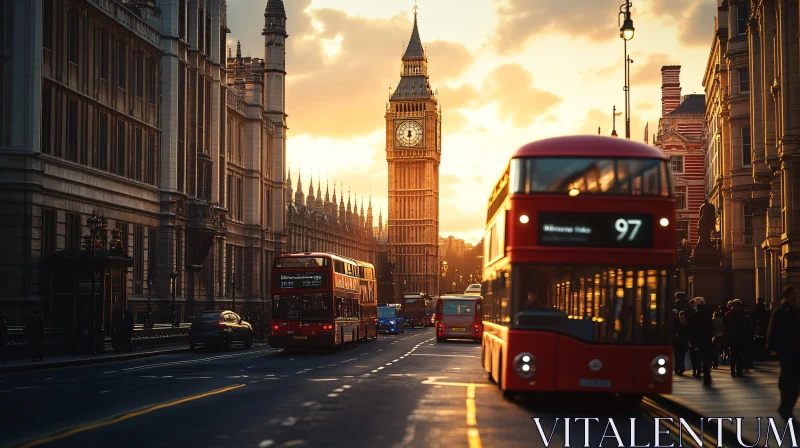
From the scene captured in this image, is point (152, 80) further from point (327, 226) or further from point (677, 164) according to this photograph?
point (327, 226)

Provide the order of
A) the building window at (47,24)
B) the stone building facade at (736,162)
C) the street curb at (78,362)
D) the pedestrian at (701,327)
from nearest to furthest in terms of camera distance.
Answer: the pedestrian at (701,327)
the street curb at (78,362)
the building window at (47,24)
the stone building facade at (736,162)

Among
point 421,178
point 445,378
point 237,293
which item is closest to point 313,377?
point 445,378

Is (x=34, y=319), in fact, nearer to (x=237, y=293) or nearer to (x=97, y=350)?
(x=97, y=350)

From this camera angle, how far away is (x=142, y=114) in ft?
190

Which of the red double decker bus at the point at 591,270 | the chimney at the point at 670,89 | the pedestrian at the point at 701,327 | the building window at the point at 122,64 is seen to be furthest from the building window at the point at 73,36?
the chimney at the point at 670,89

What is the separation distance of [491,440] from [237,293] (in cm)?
6709

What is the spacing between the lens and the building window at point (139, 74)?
5753cm

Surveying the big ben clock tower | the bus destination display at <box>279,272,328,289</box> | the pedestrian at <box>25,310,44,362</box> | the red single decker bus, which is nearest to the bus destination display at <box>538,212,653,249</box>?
the pedestrian at <box>25,310,44,362</box>

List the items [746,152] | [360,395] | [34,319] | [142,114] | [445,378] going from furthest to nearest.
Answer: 1. [142,114]
2. [746,152]
3. [34,319]
4. [445,378]
5. [360,395]

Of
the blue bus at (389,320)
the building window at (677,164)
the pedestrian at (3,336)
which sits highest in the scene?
the building window at (677,164)

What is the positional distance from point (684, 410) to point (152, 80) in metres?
47.1

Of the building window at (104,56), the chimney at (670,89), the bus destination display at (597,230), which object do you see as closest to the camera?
the bus destination display at (597,230)

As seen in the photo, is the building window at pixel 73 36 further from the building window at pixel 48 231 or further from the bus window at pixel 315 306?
the bus window at pixel 315 306

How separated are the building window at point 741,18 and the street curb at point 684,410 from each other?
37.9 metres
